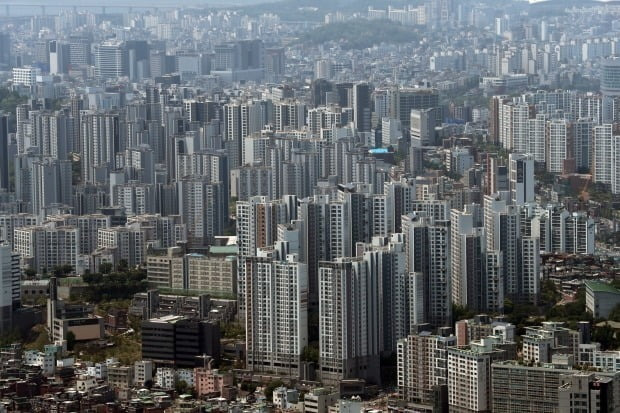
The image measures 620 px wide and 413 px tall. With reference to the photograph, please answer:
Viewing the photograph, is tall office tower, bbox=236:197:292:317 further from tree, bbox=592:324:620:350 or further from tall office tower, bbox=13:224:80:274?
tree, bbox=592:324:620:350

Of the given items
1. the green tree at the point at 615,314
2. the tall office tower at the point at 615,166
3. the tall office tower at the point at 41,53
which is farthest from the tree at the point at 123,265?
the tall office tower at the point at 41,53

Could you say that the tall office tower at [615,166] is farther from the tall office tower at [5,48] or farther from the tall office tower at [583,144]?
the tall office tower at [5,48]

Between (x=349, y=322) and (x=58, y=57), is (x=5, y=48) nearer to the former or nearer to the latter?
(x=58, y=57)

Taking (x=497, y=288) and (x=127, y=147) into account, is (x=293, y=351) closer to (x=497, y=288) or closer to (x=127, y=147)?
(x=497, y=288)

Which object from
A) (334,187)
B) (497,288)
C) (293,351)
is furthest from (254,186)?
(293,351)

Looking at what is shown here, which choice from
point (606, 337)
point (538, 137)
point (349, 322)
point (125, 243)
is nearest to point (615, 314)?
point (606, 337)

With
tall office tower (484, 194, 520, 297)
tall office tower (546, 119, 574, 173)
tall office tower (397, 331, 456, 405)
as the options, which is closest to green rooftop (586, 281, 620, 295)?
tall office tower (484, 194, 520, 297)

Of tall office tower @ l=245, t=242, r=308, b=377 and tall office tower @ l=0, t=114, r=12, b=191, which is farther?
tall office tower @ l=0, t=114, r=12, b=191

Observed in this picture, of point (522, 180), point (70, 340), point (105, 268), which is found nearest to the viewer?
point (70, 340)
